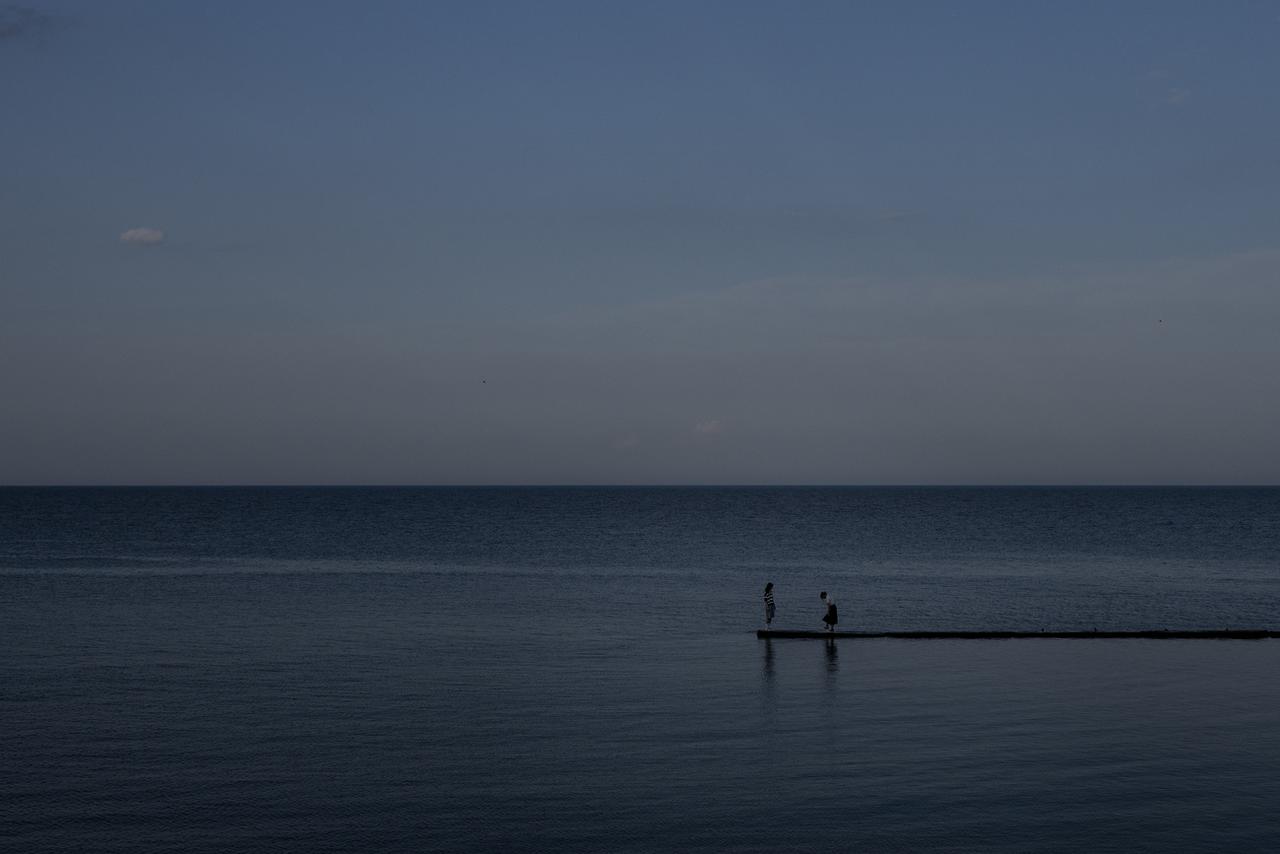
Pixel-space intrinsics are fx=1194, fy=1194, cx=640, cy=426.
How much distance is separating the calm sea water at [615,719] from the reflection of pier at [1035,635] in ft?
4.34

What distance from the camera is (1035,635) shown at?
4834cm

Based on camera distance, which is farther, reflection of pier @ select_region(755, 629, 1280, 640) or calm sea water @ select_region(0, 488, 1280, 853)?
reflection of pier @ select_region(755, 629, 1280, 640)

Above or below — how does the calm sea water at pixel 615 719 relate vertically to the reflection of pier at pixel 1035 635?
below

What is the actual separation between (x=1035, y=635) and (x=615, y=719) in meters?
22.9

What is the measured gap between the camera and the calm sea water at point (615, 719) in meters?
23.5

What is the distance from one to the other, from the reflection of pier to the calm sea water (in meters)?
1.32

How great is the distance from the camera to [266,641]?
47.1 metres

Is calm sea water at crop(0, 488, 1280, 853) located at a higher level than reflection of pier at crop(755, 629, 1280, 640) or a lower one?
lower

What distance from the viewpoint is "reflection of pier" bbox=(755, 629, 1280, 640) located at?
157 ft

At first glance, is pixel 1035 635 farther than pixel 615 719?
Yes

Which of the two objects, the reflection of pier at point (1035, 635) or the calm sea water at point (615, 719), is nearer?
the calm sea water at point (615, 719)

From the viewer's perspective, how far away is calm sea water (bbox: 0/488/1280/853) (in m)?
23.5

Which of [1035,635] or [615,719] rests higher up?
[1035,635]

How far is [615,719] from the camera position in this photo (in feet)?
107
